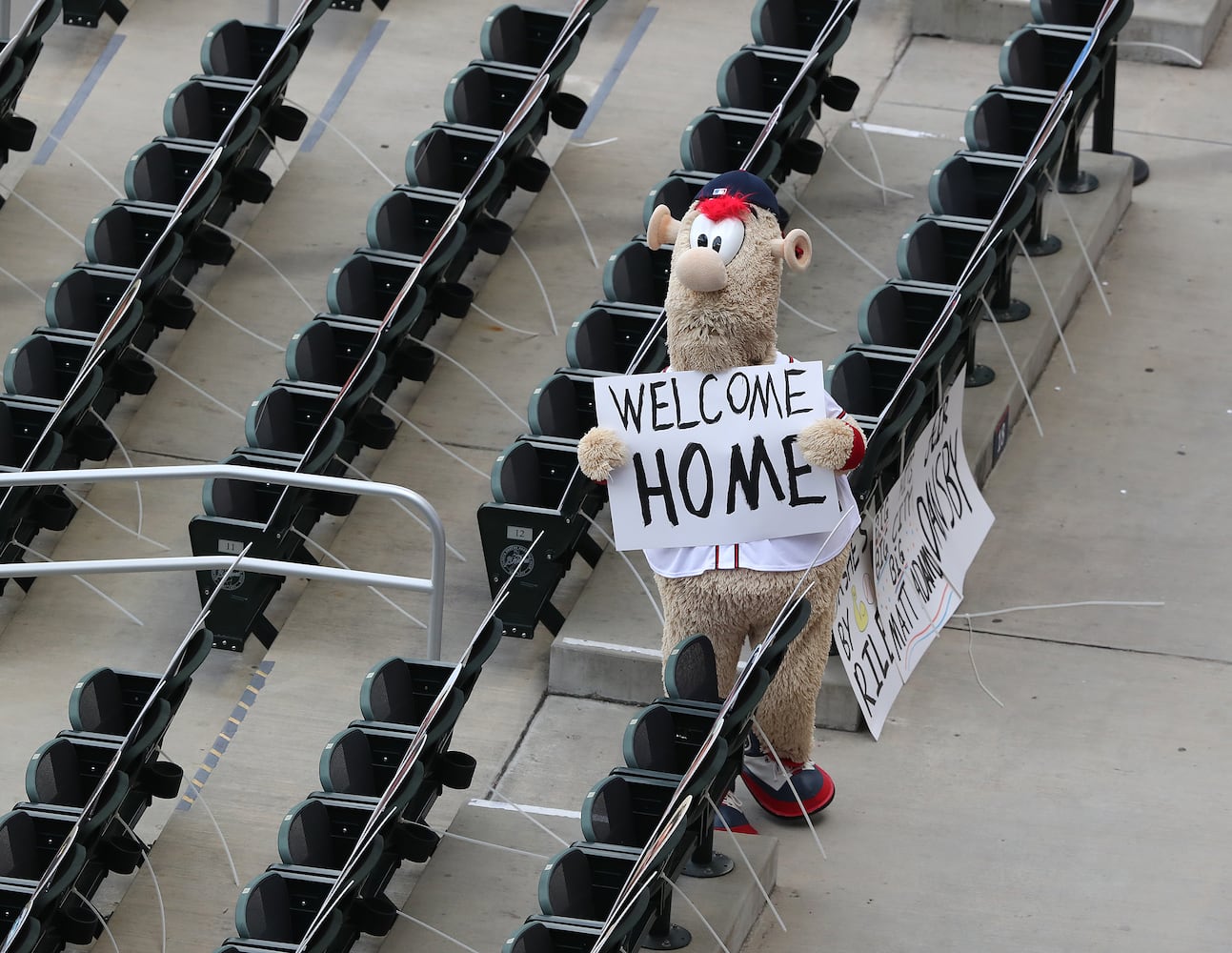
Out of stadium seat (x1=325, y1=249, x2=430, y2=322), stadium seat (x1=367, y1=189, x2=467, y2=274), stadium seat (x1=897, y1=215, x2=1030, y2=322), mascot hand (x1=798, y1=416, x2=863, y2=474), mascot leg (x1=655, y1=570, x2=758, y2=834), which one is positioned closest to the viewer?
mascot hand (x1=798, y1=416, x2=863, y2=474)

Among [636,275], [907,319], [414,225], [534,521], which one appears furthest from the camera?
[414,225]

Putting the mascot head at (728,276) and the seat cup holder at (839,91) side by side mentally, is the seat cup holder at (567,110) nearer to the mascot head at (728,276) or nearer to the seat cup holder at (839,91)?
the seat cup holder at (839,91)

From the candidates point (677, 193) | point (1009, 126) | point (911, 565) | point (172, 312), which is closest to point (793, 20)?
point (1009, 126)

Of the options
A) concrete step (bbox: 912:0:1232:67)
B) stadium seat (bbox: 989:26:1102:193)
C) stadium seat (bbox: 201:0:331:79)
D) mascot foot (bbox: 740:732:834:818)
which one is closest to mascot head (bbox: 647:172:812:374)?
mascot foot (bbox: 740:732:834:818)

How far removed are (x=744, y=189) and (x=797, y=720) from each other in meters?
1.57

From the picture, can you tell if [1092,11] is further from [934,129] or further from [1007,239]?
[1007,239]

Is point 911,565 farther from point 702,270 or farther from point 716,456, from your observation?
point 702,270

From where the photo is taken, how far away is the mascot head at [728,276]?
7.98 m

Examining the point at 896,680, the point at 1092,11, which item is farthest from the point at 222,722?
the point at 1092,11

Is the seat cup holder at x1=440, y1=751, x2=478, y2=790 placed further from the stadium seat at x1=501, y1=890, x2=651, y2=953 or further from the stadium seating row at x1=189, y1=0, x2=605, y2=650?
the stadium seating row at x1=189, y1=0, x2=605, y2=650

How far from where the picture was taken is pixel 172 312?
10.8 m

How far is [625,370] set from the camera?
10023 millimetres

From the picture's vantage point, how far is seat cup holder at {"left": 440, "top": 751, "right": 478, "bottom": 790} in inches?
338

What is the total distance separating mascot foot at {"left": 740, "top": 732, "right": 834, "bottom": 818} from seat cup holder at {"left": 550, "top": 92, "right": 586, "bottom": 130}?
3565 mm
